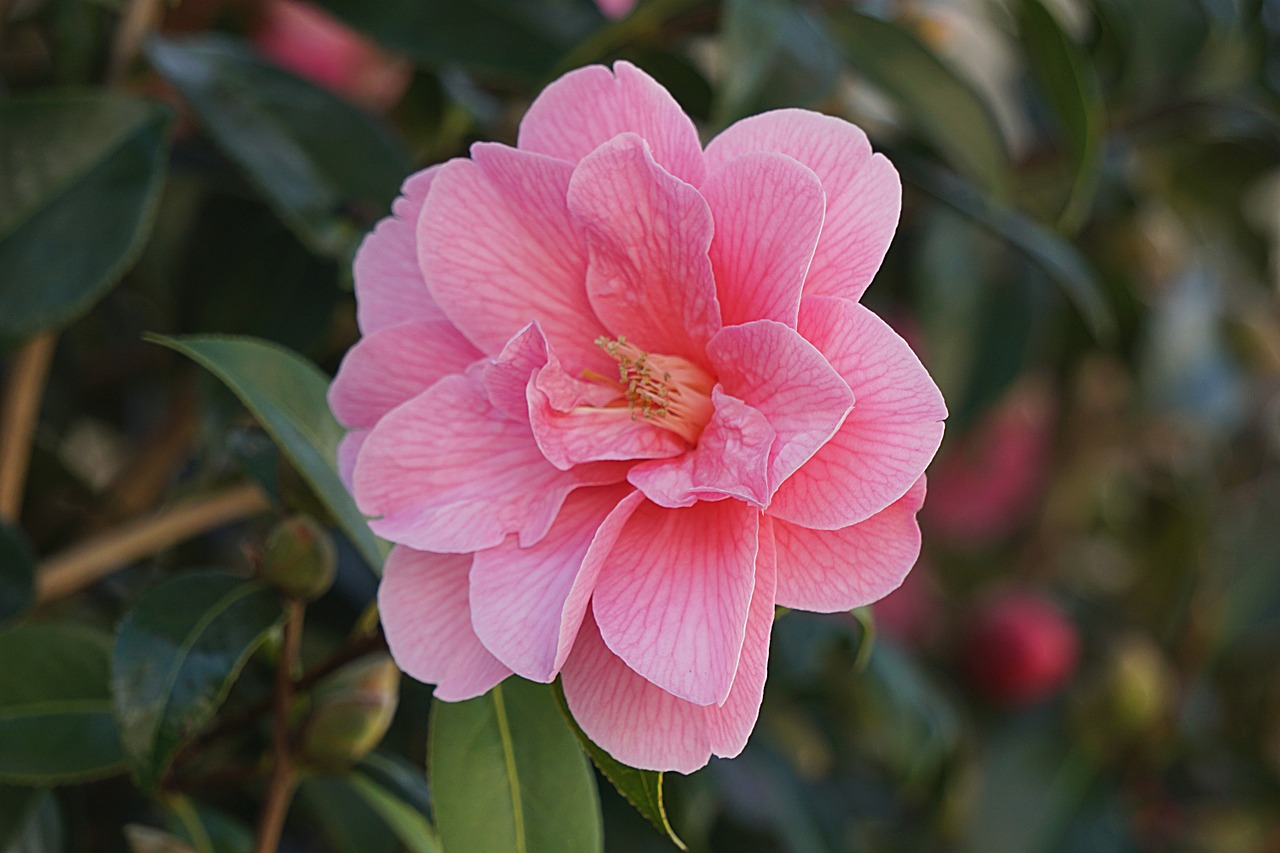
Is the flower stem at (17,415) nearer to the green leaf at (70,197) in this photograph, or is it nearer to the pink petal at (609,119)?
the green leaf at (70,197)

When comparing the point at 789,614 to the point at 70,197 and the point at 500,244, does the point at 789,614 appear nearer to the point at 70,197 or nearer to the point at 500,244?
the point at 500,244

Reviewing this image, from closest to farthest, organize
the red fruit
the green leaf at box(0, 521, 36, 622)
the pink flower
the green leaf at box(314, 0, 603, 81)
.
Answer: the green leaf at box(0, 521, 36, 622)
the green leaf at box(314, 0, 603, 81)
the pink flower
the red fruit

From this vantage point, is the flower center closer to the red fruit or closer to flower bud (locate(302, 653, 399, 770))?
flower bud (locate(302, 653, 399, 770))

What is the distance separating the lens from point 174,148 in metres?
→ 0.77

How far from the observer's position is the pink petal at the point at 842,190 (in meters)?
0.40

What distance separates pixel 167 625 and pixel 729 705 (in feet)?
0.87

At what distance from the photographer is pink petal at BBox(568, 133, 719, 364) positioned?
39 cm

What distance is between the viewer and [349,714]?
0.49 m

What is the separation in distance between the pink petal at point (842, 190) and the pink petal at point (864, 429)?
0.6 inches

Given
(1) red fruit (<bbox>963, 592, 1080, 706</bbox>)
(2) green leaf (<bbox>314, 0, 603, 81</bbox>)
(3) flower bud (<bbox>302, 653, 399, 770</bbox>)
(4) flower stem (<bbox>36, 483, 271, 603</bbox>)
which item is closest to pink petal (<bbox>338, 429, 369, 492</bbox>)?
(3) flower bud (<bbox>302, 653, 399, 770</bbox>)

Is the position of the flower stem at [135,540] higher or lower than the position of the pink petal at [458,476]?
lower

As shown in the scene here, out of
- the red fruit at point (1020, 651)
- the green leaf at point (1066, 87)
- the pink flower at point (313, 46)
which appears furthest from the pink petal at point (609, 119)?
the red fruit at point (1020, 651)

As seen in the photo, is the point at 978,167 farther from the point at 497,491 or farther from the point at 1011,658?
the point at 1011,658

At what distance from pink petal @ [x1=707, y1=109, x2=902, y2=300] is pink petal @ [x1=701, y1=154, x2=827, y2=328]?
13mm
